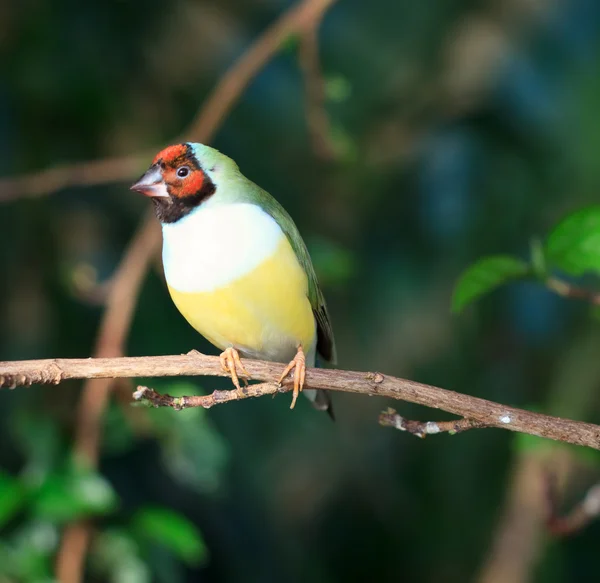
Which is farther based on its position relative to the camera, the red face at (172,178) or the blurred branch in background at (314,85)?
the blurred branch in background at (314,85)

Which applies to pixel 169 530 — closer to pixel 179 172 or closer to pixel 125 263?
pixel 125 263

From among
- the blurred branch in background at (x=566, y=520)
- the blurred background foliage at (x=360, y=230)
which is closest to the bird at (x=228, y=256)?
the blurred branch in background at (x=566, y=520)

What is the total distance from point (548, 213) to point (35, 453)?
2279 millimetres

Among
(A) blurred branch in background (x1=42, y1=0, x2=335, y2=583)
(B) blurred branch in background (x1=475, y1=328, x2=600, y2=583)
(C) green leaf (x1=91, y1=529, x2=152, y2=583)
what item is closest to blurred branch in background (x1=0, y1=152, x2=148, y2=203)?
(A) blurred branch in background (x1=42, y1=0, x2=335, y2=583)

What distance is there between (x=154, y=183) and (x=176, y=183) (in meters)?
0.05

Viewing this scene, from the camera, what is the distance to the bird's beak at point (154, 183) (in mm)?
2262

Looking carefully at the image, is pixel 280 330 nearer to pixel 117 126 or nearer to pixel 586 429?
pixel 586 429

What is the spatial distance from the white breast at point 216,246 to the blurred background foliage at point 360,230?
1.16 meters

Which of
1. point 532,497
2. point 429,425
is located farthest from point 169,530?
point 532,497

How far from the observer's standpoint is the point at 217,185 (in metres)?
2.30

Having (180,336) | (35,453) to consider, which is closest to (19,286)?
(180,336)

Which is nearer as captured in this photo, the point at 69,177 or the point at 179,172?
the point at 179,172

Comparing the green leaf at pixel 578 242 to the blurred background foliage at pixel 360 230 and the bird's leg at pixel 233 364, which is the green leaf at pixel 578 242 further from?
the blurred background foliage at pixel 360 230

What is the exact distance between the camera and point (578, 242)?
200 centimetres
